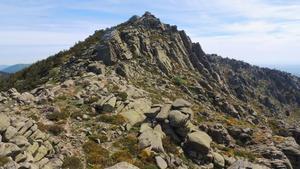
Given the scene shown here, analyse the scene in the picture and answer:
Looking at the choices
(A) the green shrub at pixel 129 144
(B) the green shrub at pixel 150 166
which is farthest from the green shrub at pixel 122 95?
(B) the green shrub at pixel 150 166

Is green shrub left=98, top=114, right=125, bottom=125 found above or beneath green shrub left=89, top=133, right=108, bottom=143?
above

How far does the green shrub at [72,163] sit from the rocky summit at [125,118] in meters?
0.07

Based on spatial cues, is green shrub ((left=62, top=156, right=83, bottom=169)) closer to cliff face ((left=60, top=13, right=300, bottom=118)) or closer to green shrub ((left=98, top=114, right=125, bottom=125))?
green shrub ((left=98, top=114, right=125, bottom=125))

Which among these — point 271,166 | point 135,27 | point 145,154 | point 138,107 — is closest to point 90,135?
point 145,154

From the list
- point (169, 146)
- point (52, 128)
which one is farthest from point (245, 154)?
point (52, 128)

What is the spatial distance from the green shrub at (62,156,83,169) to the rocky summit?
7cm

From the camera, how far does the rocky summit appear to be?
30.7 meters

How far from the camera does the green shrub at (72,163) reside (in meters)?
28.4

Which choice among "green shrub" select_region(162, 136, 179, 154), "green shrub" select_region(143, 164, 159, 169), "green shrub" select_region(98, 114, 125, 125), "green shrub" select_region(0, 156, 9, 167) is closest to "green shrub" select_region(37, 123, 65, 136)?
"green shrub" select_region(98, 114, 125, 125)

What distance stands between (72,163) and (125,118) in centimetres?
1084

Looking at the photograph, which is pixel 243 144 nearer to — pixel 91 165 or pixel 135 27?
pixel 91 165

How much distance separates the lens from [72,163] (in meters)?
28.8

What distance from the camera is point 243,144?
45.4 m

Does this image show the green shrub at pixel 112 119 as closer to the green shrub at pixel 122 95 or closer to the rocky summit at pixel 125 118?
the rocky summit at pixel 125 118
